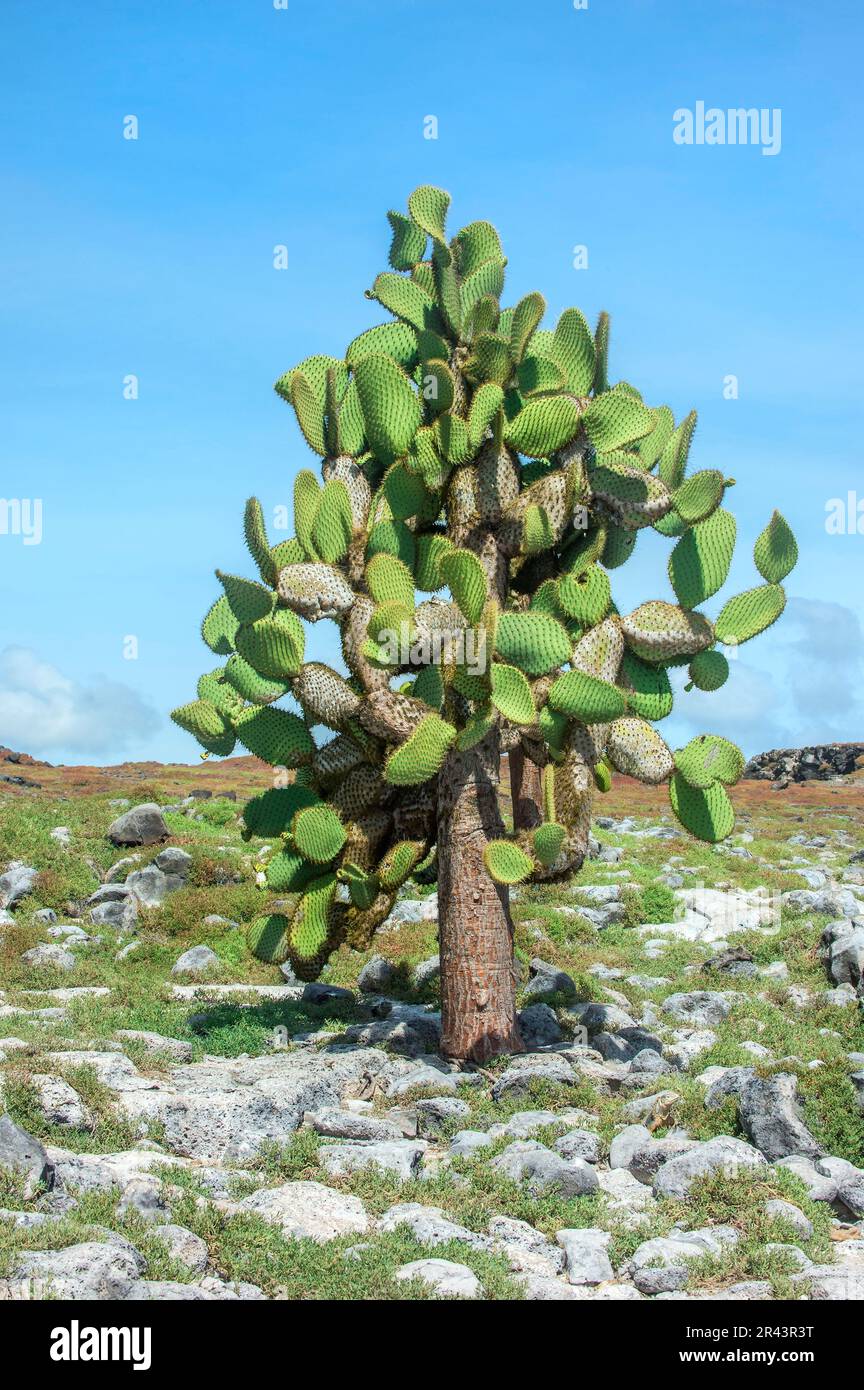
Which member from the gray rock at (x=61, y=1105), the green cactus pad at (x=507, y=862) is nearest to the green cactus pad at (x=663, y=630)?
the green cactus pad at (x=507, y=862)

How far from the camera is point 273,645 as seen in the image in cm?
1076

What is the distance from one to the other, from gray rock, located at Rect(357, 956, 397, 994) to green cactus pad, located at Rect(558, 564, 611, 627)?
5.27m

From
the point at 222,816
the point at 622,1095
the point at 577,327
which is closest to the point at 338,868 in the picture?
the point at 622,1095

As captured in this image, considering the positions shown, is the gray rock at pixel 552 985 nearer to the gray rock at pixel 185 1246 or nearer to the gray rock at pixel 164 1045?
the gray rock at pixel 164 1045

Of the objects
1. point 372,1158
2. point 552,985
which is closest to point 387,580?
point 372,1158

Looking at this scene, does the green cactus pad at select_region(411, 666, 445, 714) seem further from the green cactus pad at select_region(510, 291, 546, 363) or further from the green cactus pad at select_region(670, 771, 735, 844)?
the green cactus pad at select_region(510, 291, 546, 363)

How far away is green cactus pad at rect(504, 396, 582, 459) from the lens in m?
10.9

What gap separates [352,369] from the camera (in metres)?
11.9

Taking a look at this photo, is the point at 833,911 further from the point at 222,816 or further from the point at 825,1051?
the point at 222,816

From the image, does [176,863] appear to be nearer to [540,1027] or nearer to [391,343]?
[540,1027]

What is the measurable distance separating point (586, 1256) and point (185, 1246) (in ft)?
6.65

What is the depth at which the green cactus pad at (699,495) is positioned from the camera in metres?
10.8

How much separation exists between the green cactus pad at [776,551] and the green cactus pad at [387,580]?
316 centimetres
